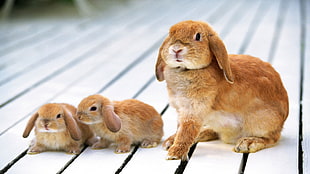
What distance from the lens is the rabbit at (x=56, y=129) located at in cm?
220

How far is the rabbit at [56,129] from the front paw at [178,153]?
1.41 ft

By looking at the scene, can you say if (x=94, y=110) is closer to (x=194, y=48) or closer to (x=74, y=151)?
(x=74, y=151)

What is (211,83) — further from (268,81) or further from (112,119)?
(112,119)

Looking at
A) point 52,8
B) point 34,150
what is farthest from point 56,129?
point 52,8

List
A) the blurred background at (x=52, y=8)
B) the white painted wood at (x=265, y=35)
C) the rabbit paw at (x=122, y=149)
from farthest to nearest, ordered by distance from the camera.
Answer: the blurred background at (x=52, y=8) → the white painted wood at (x=265, y=35) → the rabbit paw at (x=122, y=149)

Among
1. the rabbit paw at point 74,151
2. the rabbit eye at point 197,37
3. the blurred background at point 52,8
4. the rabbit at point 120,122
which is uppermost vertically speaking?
the rabbit eye at point 197,37

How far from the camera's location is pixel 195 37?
2.03 m

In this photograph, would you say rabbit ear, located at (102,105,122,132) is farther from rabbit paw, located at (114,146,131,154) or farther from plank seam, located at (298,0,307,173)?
plank seam, located at (298,0,307,173)

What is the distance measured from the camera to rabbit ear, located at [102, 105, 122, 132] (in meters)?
2.15

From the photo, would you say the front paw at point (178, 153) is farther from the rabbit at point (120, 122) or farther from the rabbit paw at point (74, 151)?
the rabbit paw at point (74, 151)

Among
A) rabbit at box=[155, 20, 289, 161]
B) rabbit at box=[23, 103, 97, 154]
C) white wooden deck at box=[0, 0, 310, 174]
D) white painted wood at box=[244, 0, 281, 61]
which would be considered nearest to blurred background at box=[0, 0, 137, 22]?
white wooden deck at box=[0, 0, 310, 174]

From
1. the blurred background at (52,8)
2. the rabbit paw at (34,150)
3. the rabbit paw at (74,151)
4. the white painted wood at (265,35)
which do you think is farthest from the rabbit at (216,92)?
the blurred background at (52,8)

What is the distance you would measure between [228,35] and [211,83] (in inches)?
123

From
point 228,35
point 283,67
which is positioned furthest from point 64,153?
point 228,35
